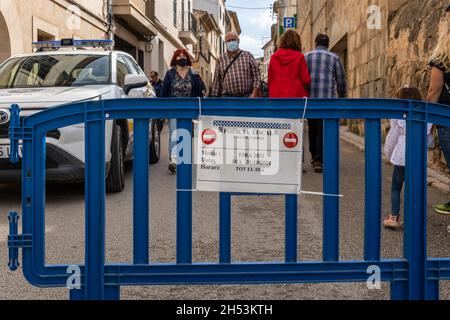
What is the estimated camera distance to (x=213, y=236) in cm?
447

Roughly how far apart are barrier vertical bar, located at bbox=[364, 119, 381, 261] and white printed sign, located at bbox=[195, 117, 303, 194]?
0.31m

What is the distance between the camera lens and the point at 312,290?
3260 mm

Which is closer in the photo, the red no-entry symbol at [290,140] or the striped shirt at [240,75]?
the red no-entry symbol at [290,140]

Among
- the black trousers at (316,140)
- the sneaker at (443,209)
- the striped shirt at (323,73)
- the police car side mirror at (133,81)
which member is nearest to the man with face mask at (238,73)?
the striped shirt at (323,73)

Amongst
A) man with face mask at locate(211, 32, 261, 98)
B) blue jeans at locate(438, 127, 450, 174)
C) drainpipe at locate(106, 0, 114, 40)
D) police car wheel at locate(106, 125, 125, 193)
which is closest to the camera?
blue jeans at locate(438, 127, 450, 174)

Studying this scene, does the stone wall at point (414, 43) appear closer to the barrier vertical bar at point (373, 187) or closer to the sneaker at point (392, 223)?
the sneaker at point (392, 223)

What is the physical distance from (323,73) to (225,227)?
5456 millimetres

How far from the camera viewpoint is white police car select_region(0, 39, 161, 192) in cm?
535

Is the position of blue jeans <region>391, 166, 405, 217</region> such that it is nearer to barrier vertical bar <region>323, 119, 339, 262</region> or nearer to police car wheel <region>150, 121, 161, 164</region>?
barrier vertical bar <region>323, 119, 339, 262</region>

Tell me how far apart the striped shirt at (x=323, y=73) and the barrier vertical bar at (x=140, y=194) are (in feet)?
17.5

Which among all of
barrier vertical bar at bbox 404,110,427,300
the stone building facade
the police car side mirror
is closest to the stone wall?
the stone building facade

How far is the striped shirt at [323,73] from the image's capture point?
7.66 meters

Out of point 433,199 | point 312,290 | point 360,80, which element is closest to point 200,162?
point 312,290

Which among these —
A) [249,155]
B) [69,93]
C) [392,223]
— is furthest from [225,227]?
[69,93]
